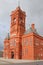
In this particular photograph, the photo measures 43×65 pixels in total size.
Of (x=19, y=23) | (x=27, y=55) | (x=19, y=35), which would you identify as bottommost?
(x=27, y=55)

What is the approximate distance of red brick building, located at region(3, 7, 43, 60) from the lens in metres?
56.6

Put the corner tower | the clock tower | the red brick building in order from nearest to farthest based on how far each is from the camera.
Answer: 1. the red brick building
2. the clock tower
3. the corner tower

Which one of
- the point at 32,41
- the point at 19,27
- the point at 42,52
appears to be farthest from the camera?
the point at 19,27

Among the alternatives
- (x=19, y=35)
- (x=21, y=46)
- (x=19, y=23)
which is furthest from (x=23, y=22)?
(x=21, y=46)

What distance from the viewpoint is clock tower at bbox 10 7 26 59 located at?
6112cm

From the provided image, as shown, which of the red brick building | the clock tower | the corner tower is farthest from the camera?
the corner tower

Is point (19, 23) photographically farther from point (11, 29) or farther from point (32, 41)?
point (32, 41)

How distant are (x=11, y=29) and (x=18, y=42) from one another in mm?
8132

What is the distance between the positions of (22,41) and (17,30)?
5.84m

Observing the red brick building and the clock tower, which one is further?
the clock tower

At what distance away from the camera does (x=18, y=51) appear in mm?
60688

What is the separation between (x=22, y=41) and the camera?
198 feet

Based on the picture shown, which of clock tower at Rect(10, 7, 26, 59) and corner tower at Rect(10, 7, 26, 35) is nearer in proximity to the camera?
clock tower at Rect(10, 7, 26, 59)

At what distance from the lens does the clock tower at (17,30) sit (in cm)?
6112
